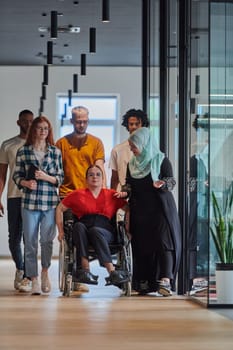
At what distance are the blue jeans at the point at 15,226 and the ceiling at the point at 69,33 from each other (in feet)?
12.5

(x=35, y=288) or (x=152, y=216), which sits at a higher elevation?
(x=152, y=216)

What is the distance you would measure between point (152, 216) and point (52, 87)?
8.07m

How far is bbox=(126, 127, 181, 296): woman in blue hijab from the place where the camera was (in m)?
5.96

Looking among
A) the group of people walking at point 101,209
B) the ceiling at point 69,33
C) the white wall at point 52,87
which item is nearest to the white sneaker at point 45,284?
the group of people walking at point 101,209

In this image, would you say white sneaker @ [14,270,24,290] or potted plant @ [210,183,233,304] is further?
white sneaker @ [14,270,24,290]

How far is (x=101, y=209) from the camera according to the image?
237 inches

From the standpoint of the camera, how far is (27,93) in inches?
543

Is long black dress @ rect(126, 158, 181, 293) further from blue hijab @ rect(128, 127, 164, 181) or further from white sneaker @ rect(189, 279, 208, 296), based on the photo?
white sneaker @ rect(189, 279, 208, 296)

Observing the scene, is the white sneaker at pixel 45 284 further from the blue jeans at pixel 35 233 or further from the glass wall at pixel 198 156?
the glass wall at pixel 198 156

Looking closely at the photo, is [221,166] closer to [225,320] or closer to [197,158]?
[197,158]

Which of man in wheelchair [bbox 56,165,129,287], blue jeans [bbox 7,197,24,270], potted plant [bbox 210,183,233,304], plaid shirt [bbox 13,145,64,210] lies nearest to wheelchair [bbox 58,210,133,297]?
man in wheelchair [bbox 56,165,129,287]

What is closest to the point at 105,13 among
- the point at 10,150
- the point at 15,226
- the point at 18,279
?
the point at 10,150

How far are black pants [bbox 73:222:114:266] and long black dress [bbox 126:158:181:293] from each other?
28 centimetres

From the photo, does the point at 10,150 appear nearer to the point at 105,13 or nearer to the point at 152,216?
the point at 152,216
